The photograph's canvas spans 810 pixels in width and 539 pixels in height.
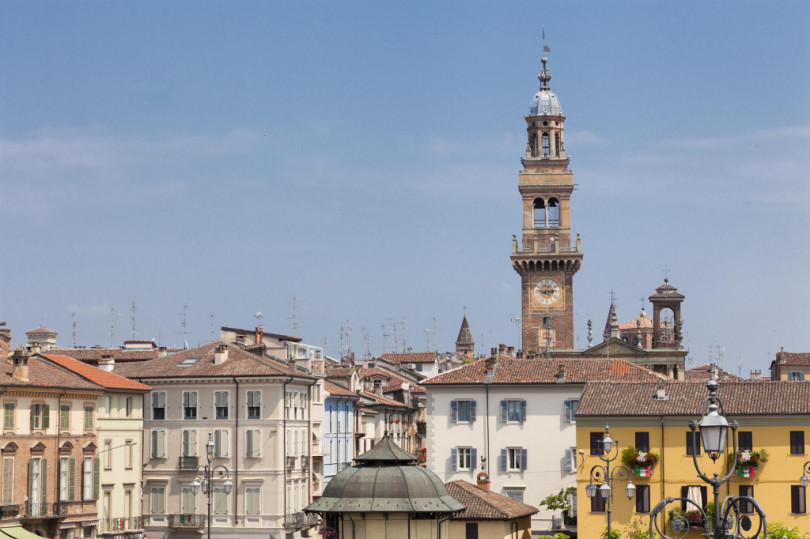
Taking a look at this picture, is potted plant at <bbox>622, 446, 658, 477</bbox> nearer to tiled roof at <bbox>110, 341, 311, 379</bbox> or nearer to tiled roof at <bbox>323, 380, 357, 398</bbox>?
tiled roof at <bbox>110, 341, 311, 379</bbox>

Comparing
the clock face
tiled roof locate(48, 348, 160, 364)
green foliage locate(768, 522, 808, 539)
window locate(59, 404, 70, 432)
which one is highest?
the clock face

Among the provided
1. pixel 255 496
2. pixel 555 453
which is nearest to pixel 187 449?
pixel 255 496

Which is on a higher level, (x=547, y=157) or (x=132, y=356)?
(x=547, y=157)

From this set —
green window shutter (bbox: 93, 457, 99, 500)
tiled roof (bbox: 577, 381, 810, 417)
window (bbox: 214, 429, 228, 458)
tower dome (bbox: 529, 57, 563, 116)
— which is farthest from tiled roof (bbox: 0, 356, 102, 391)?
tower dome (bbox: 529, 57, 563, 116)

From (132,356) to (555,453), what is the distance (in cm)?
2549

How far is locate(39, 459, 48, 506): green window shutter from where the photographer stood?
212ft

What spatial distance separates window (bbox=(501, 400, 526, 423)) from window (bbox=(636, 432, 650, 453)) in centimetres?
1328

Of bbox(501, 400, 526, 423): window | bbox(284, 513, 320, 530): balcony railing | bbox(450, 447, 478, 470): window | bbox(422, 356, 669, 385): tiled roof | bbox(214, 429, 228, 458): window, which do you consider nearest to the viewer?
bbox(284, 513, 320, 530): balcony railing

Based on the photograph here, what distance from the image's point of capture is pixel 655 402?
68938mm

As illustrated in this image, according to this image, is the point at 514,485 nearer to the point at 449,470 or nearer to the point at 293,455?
the point at 449,470

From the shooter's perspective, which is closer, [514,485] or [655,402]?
[655,402]

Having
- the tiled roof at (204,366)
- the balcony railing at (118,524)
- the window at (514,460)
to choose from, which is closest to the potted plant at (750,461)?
the window at (514,460)

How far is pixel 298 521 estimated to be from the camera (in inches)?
3046

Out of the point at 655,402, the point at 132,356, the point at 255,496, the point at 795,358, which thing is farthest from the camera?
the point at 795,358
